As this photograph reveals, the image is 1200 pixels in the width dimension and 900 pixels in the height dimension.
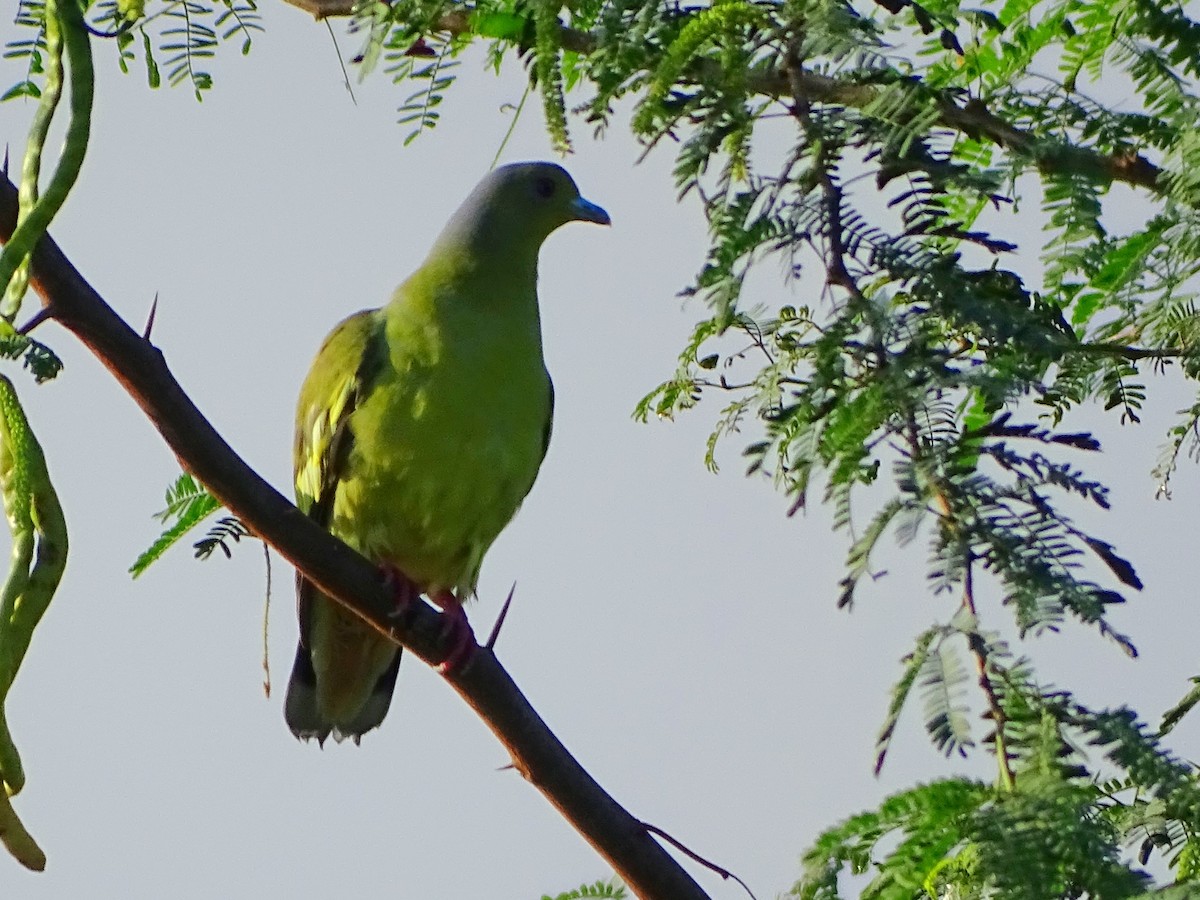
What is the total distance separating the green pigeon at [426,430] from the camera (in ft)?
12.5

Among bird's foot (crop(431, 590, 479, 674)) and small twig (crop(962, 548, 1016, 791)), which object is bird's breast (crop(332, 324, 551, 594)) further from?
small twig (crop(962, 548, 1016, 791))

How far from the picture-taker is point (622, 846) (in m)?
2.80

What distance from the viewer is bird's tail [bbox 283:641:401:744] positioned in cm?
441

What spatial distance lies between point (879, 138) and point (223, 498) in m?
1.10

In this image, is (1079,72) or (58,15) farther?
(1079,72)

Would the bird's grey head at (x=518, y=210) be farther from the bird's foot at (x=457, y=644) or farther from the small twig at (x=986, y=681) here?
the small twig at (x=986, y=681)

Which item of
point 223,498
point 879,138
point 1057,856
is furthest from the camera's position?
point 223,498

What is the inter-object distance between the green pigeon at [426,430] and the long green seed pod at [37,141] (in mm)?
1712

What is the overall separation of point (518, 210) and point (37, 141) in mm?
2565

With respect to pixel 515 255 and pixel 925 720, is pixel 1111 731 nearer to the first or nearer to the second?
pixel 925 720

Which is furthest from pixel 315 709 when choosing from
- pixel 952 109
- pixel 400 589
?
pixel 952 109

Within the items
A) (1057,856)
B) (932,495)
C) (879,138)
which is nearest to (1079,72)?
(879,138)

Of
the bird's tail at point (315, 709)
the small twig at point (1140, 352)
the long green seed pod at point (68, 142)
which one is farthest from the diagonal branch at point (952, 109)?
the bird's tail at point (315, 709)

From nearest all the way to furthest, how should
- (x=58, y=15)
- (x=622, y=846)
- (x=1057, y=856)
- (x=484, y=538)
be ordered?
(x=1057, y=856), (x=58, y=15), (x=622, y=846), (x=484, y=538)
